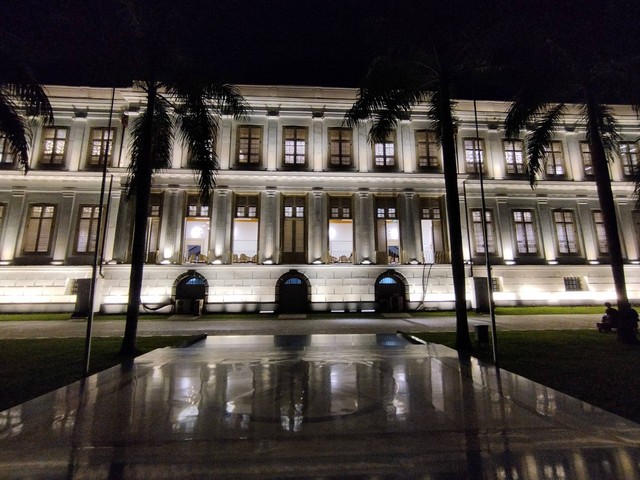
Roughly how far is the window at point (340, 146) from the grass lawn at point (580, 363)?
15401mm

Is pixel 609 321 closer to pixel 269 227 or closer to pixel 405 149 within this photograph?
pixel 405 149

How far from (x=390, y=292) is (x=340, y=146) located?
10.9 metres

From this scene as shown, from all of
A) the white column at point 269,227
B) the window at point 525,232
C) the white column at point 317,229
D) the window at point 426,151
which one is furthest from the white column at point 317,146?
the window at point 525,232

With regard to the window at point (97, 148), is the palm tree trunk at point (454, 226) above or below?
below

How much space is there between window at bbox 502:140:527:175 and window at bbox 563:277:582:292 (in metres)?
8.35

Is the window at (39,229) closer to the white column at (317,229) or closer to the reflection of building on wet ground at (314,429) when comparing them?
the white column at (317,229)

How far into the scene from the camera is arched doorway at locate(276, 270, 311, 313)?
21.0 metres

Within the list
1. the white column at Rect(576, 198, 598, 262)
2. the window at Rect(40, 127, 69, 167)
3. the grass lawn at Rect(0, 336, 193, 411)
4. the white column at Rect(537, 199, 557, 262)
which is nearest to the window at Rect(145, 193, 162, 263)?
the window at Rect(40, 127, 69, 167)

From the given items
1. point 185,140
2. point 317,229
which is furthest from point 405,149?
point 185,140

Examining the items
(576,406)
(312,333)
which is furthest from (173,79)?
(576,406)

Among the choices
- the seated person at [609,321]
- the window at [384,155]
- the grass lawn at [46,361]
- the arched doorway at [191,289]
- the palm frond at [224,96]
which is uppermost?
the window at [384,155]

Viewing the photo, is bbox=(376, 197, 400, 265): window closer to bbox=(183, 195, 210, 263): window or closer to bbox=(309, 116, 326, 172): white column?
bbox=(309, 116, 326, 172): white column

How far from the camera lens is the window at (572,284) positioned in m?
23.0

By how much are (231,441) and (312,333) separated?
9.58 metres
